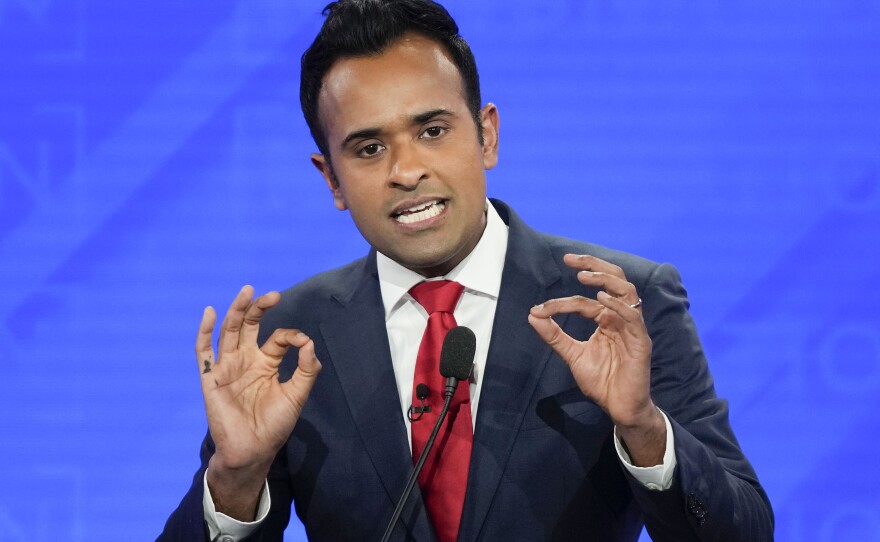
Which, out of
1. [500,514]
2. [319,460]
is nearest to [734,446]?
[500,514]

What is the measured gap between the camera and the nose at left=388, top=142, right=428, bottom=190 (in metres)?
2.10

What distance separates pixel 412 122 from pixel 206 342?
568 millimetres

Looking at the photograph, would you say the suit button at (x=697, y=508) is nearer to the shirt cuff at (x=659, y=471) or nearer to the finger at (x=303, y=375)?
the shirt cuff at (x=659, y=471)

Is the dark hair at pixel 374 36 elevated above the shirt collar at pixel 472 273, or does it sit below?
above

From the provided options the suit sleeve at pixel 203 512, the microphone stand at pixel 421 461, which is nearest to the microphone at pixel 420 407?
the microphone stand at pixel 421 461

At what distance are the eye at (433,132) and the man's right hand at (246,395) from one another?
1.55 ft

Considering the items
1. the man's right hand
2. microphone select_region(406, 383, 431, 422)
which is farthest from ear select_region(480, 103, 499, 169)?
the man's right hand

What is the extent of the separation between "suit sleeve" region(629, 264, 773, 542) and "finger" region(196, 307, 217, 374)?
72 centimetres

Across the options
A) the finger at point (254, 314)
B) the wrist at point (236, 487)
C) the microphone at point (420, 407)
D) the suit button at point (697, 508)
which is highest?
the finger at point (254, 314)

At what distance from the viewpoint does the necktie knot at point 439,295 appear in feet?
7.23

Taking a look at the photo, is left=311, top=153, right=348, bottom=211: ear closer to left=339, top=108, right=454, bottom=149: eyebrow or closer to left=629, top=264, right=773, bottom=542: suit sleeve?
left=339, top=108, right=454, bottom=149: eyebrow

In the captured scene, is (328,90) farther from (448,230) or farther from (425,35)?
(448,230)

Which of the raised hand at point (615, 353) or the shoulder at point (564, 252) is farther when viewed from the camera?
the shoulder at point (564, 252)

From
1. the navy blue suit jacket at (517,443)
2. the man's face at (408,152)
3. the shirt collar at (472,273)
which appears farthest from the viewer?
the shirt collar at (472,273)
